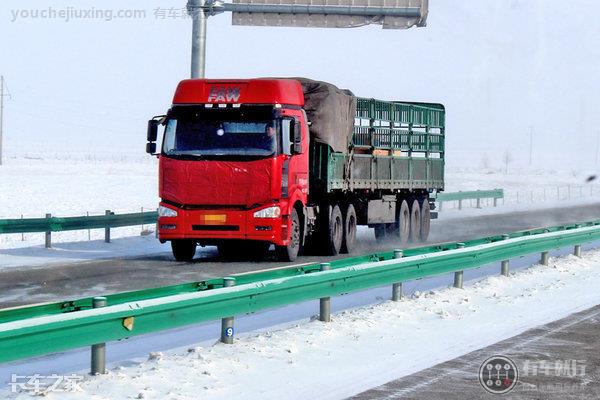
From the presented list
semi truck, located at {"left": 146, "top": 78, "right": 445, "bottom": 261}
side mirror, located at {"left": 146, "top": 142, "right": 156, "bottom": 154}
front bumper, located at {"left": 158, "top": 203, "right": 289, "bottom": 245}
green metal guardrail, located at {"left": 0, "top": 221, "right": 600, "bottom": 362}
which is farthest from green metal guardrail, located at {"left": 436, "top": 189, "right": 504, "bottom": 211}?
green metal guardrail, located at {"left": 0, "top": 221, "right": 600, "bottom": 362}

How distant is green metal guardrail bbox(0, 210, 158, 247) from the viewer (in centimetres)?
2188

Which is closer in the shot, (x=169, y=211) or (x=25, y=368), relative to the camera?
(x=25, y=368)

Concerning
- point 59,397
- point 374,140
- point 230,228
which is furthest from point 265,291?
point 374,140

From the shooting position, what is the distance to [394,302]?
47.2ft

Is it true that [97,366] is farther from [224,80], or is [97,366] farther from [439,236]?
[439,236]

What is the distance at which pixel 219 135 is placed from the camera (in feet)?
65.0

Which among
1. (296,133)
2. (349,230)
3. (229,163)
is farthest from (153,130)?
(349,230)

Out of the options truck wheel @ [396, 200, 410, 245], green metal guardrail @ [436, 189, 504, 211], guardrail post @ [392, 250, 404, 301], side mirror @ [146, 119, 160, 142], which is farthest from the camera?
green metal guardrail @ [436, 189, 504, 211]

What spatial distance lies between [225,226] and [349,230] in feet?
14.5

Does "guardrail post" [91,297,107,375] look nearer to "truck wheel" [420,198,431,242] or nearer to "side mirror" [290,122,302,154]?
"side mirror" [290,122,302,154]

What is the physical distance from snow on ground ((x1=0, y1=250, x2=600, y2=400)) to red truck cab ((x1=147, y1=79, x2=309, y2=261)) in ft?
14.4

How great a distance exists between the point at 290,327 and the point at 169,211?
793 centimetres

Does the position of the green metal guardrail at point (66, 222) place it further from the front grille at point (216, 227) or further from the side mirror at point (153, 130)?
the front grille at point (216, 227)

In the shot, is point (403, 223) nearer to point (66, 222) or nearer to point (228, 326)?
point (66, 222)
